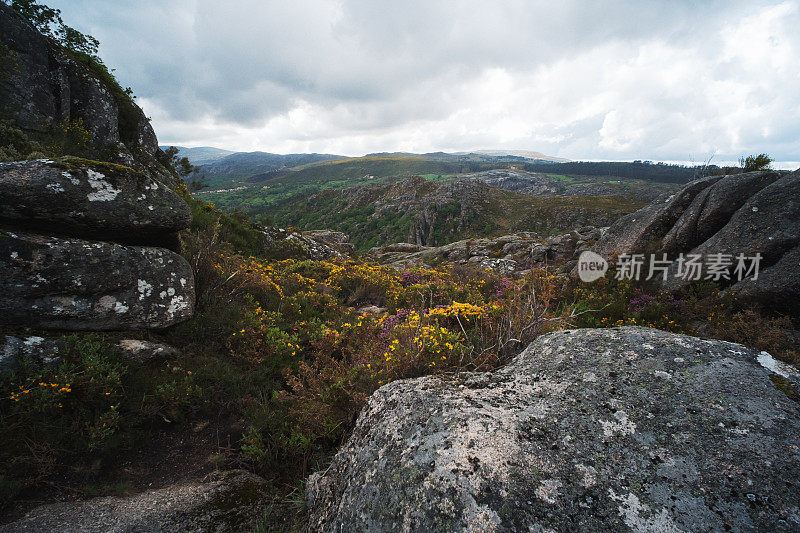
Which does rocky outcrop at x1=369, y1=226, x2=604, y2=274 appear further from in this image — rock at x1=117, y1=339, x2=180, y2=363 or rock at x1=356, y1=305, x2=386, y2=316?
rock at x1=117, y1=339, x2=180, y2=363


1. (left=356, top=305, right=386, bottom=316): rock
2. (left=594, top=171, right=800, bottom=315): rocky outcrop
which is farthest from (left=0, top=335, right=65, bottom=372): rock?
(left=594, top=171, right=800, bottom=315): rocky outcrop

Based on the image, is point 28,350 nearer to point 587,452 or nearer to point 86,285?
point 86,285

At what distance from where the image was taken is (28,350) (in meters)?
3.56

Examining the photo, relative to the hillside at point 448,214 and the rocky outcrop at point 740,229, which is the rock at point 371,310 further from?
the hillside at point 448,214

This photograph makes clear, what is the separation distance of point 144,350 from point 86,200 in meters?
2.52

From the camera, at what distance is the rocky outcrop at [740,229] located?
636 cm

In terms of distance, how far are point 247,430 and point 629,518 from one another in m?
4.10

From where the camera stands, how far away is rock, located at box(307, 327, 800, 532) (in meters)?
1.70

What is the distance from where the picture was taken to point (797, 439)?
6.06ft

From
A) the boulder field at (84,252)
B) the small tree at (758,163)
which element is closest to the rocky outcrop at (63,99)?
the boulder field at (84,252)

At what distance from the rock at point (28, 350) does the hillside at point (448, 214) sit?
224 feet

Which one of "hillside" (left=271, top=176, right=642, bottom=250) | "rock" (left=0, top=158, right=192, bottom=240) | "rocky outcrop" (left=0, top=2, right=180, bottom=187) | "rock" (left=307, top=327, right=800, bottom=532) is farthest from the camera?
"hillside" (left=271, top=176, right=642, bottom=250)

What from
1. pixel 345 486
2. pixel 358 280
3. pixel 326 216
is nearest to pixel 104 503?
pixel 345 486

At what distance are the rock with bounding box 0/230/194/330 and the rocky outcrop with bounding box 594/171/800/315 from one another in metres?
11.8
